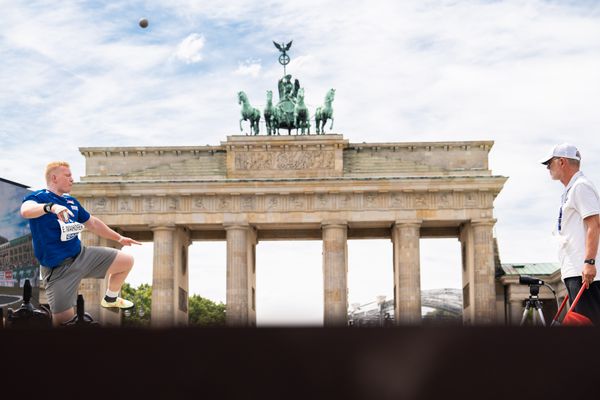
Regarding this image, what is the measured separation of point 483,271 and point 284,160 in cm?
1556

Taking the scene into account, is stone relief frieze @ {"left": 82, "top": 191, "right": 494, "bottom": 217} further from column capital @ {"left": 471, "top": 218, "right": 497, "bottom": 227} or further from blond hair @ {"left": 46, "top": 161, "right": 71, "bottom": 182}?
blond hair @ {"left": 46, "top": 161, "right": 71, "bottom": 182}

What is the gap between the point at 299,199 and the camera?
63562mm

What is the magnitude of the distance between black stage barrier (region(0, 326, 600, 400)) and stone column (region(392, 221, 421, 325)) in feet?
197

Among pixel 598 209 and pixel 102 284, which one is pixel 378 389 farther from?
pixel 102 284

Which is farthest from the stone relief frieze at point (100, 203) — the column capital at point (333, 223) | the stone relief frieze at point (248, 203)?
the column capital at point (333, 223)

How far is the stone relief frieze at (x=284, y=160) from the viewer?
64438mm

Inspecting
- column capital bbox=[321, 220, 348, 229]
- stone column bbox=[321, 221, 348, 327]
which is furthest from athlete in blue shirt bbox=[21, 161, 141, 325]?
column capital bbox=[321, 220, 348, 229]

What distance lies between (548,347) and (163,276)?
6148cm

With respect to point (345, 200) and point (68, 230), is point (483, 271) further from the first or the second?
point (68, 230)

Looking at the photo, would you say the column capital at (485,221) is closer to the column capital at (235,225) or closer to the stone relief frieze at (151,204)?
the column capital at (235,225)

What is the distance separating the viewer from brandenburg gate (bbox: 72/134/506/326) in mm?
62312

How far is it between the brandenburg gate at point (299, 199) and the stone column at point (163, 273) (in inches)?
2.8

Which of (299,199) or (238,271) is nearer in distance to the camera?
(238,271)

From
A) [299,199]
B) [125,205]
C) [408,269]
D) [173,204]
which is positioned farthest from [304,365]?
[125,205]
